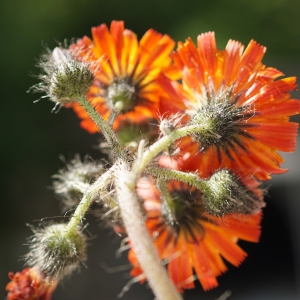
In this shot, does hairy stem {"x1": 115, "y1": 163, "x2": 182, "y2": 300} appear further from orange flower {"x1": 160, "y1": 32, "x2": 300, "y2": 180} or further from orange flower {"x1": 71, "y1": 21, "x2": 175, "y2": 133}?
orange flower {"x1": 71, "y1": 21, "x2": 175, "y2": 133}

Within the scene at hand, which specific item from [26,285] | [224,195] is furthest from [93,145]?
[224,195]

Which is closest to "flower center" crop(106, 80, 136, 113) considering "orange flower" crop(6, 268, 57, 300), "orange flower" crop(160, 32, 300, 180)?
"orange flower" crop(160, 32, 300, 180)

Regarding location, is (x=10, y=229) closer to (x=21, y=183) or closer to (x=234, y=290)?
(x=21, y=183)

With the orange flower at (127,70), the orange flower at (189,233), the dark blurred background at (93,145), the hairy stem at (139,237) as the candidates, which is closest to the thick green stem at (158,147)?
the hairy stem at (139,237)

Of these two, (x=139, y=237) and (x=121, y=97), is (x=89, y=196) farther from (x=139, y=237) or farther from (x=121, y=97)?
(x=121, y=97)

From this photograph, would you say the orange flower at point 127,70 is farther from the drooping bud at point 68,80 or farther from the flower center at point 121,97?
the drooping bud at point 68,80

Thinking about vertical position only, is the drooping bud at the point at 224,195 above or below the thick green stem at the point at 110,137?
below
